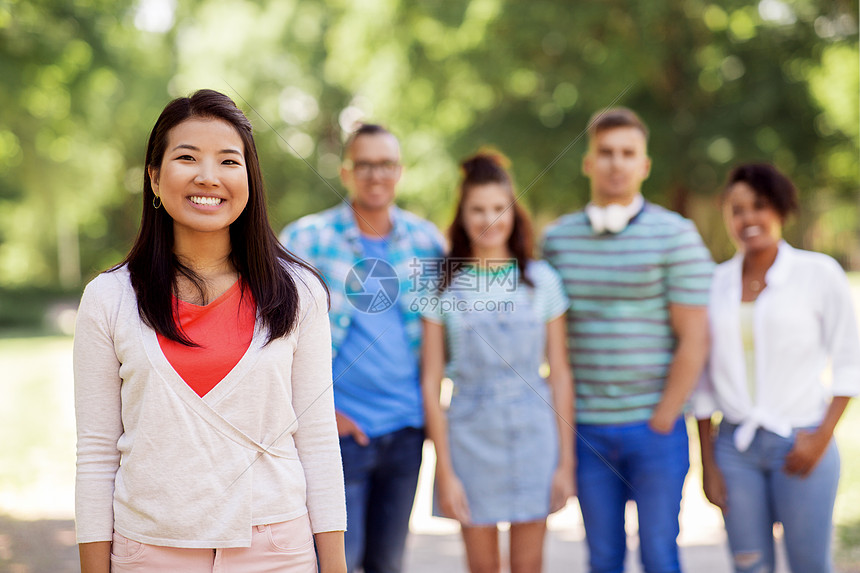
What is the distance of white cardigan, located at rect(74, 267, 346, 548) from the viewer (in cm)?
171

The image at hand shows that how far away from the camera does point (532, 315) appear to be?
116 inches

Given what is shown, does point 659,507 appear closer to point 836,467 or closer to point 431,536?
point 836,467

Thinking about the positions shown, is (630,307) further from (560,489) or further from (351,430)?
(351,430)

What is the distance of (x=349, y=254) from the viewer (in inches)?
118

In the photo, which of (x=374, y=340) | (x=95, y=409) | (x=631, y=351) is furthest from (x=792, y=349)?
(x=95, y=409)

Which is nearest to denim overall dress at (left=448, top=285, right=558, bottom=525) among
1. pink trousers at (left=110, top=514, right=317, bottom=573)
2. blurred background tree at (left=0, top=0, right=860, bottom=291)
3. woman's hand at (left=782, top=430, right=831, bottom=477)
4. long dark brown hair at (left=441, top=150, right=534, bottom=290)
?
long dark brown hair at (left=441, top=150, right=534, bottom=290)

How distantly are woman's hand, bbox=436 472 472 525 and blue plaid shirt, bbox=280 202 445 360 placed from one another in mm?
480

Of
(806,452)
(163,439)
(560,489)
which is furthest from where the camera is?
(560,489)

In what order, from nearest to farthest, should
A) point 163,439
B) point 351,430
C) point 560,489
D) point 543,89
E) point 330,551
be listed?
point 163,439 < point 330,551 < point 351,430 < point 560,489 < point 543,89

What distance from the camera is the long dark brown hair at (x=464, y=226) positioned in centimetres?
298

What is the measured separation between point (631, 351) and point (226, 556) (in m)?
1.75

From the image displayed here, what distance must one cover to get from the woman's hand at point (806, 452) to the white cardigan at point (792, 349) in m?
0.05

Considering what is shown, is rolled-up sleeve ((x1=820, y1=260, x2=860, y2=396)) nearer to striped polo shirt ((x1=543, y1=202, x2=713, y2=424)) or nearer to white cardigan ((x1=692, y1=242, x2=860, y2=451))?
white cardigan ((x1=692, y1=242, x2=860, y2=451))

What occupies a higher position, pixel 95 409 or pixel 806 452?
pixel 95 409
